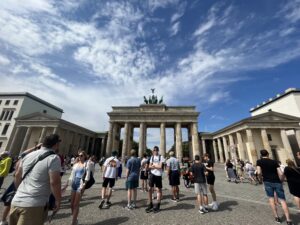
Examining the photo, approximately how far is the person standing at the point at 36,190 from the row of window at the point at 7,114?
55148mm

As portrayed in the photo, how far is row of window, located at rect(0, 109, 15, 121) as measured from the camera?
43.5 m

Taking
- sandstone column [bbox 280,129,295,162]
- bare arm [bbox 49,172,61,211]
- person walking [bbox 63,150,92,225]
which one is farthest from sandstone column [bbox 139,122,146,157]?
bare arm [bbox 49,172,61,211]

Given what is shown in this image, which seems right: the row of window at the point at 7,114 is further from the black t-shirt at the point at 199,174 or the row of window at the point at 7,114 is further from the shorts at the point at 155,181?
the black t-shirt at the point at 199,174

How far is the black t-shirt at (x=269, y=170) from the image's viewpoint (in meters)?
5.26

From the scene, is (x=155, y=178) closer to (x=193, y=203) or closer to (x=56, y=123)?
(x=193, y=203)

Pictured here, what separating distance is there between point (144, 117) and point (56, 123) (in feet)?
70.2

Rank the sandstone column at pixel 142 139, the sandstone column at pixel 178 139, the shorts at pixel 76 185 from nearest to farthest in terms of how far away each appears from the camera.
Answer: the shorts at pixel 76 185 < the sandstone column at pixel 178 139 < the sandstone column at pixel 142 139

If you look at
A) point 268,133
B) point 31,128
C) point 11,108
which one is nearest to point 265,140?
point 268,133

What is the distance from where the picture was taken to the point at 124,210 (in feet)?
19.4

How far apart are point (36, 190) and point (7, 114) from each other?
56.7 m

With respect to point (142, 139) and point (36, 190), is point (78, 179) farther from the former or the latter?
point (142, 139)

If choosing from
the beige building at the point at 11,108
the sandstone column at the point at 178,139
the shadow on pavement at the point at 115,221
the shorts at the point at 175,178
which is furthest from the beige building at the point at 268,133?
the beige building at the point at 11,108

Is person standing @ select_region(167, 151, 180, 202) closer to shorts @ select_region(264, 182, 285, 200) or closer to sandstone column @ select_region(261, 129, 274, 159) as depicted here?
shorts @ select_region(264, 182, 285, 200)

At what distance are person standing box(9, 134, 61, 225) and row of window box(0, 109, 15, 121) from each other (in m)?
55.1
